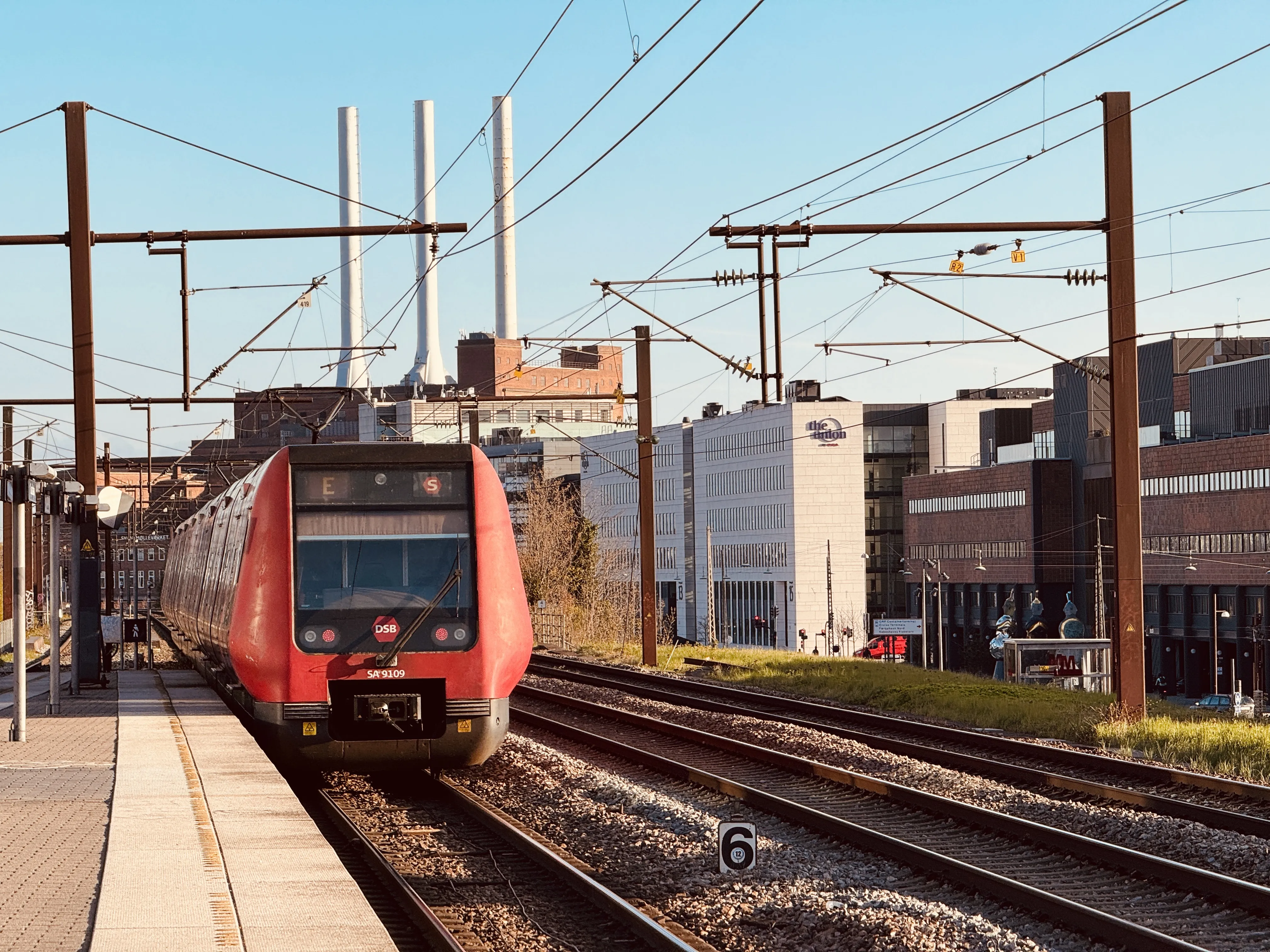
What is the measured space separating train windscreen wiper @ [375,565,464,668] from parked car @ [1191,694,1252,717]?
46.7 ft

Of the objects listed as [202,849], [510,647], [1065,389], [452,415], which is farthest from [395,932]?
[452,415]

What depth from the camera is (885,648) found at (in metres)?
97.0

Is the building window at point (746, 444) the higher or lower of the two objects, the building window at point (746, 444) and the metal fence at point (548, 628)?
the higher

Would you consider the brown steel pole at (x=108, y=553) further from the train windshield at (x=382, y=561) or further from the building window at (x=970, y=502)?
the building window at (x=970, y=502)

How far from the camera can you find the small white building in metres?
132

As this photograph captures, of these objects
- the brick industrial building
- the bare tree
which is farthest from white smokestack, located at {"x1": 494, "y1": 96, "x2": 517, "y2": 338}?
the bare tree

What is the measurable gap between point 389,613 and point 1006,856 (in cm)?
588

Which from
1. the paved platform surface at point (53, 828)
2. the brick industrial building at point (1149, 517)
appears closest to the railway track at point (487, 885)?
the paved platform surface at point (53, 828)

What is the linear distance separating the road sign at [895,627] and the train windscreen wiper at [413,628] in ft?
208

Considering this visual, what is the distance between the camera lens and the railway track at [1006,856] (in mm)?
9969

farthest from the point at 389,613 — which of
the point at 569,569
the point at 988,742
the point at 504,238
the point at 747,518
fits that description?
the point at 504,238

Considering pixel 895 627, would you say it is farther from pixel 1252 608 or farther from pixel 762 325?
pixel 762 325

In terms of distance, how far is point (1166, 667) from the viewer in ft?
311

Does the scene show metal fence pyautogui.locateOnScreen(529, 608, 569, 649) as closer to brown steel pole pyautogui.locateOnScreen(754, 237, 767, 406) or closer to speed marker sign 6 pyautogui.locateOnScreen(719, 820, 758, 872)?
brown steel pole pyautogui.locateOnScreen(754, 237, 767, 406)
